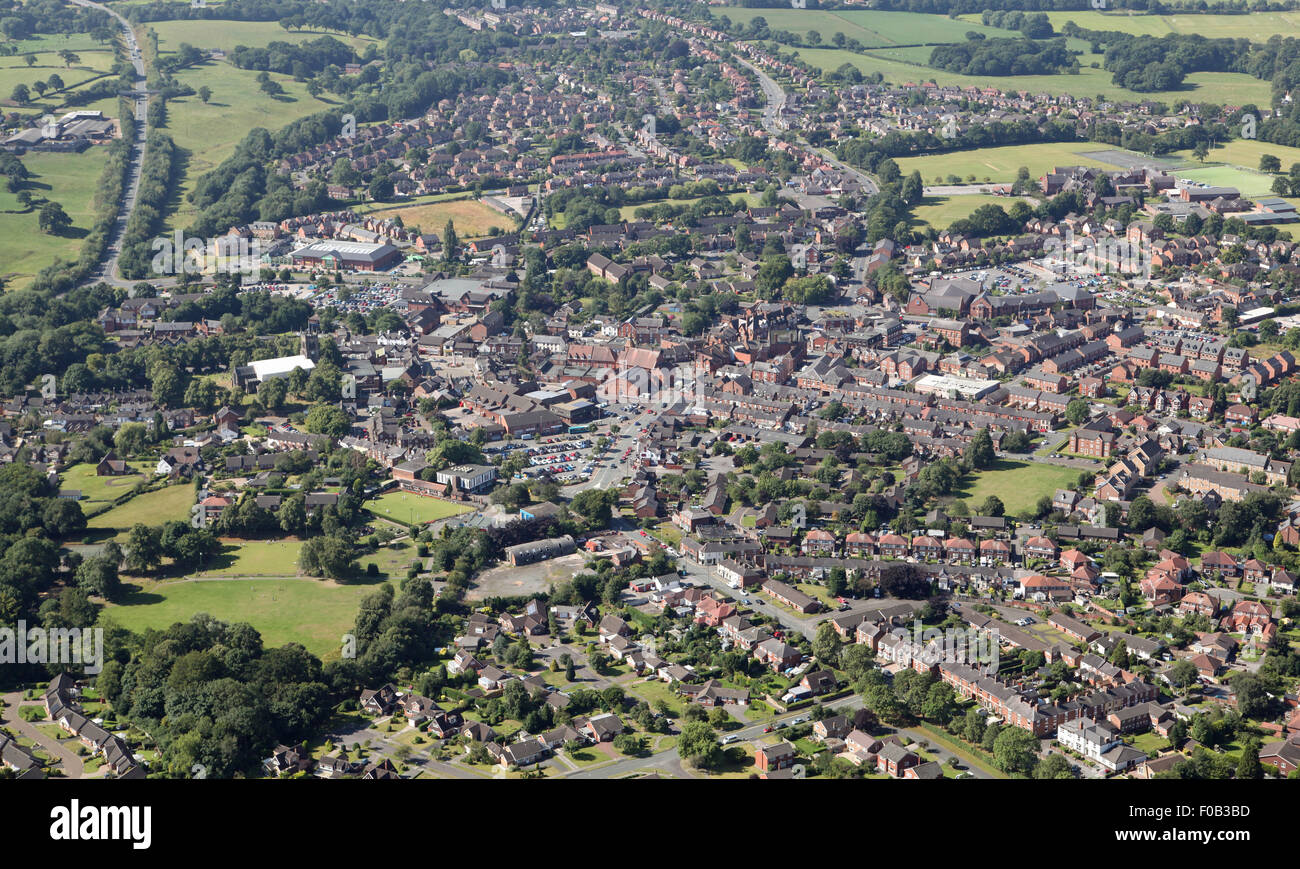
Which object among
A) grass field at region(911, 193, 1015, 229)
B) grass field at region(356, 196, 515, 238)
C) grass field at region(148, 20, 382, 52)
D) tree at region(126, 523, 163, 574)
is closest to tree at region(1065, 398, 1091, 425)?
grass field at region(911, 193, 1015, 229)

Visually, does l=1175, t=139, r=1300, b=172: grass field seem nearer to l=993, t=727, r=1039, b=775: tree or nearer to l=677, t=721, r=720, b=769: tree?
l=993, t=727, r=1039, b=775: tree

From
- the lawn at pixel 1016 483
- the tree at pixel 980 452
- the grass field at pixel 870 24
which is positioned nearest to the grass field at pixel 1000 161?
the grass field at pixel 870 24

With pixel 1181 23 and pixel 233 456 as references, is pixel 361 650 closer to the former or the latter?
pixel 233 456

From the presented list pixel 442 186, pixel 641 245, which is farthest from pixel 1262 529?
pixel 442 186

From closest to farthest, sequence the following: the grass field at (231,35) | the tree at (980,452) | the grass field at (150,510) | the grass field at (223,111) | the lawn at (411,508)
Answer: the grass field at (150,510), the lawn at (411,508), the tree at (980,452), the grass field at (223,111), the grass field at (231,35)

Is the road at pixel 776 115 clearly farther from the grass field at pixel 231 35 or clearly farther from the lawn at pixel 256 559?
the lawn at pixel 256 559
